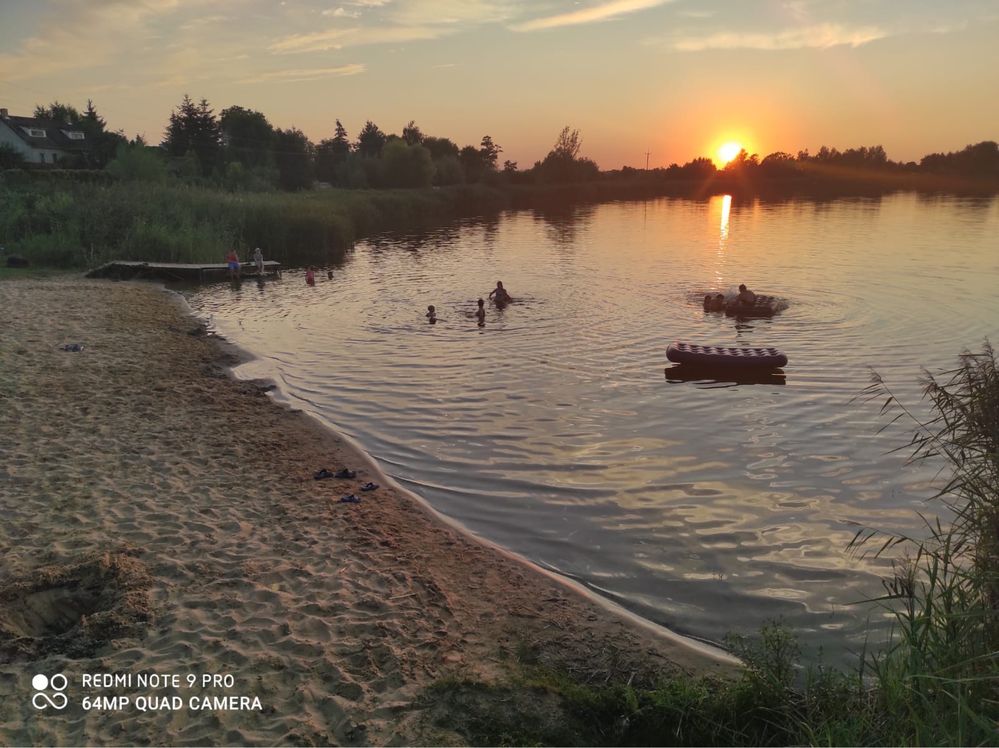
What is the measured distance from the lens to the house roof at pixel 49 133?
72625 millimetres

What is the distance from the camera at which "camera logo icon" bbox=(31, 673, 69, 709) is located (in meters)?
4.87

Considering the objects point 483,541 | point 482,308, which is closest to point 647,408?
point 483,541

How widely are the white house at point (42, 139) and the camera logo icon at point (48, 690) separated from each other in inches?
3231

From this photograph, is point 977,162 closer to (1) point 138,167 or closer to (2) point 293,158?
(2) point 293,158

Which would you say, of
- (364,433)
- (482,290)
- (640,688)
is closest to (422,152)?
(482,290)

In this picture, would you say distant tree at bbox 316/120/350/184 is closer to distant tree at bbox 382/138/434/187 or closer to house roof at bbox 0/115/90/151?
distant tree at bbox 382/138/434/187

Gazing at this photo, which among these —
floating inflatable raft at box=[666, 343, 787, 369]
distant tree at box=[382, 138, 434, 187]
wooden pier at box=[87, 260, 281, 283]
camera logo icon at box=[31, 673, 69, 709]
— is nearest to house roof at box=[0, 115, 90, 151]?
distant tree at box=[382, 138, 434, 187]

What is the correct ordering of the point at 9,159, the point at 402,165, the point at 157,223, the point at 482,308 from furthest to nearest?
the point at 402,165 < the point at 9,159 < the point at 157,223 < the point at 482,308

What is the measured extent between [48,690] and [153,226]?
32.8 metres

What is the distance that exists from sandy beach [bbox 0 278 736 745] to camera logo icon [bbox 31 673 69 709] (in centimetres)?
6

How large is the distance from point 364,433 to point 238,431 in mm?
2392

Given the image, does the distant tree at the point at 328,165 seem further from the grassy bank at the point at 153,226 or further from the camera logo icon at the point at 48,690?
the camera logo icon at the point at 48,690

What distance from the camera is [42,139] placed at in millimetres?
75375

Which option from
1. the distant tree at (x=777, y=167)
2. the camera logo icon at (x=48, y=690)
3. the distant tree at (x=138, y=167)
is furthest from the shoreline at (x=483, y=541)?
the distant tree at (x=777, y=167)
